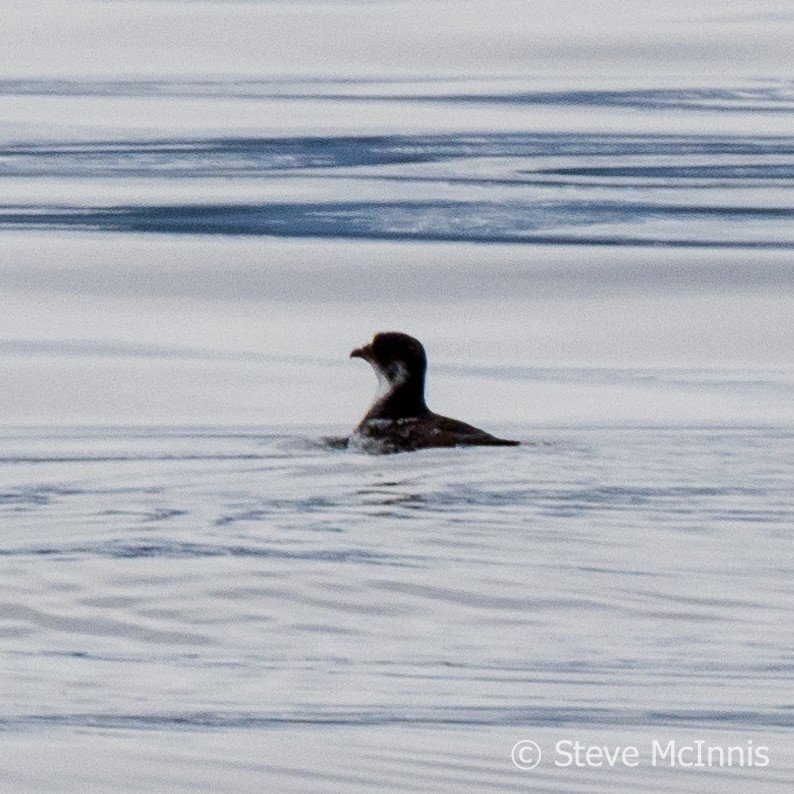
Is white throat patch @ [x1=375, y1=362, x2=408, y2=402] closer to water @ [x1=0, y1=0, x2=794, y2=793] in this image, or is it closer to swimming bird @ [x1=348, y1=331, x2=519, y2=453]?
swimming bird @ [x1=348, y1=331, x2=519, y2=453]

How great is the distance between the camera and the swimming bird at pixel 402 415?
1042 cm

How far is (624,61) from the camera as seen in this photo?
27.1 meters

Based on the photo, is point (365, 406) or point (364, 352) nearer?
point (364, 352)

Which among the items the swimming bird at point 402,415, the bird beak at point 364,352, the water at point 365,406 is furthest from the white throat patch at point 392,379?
the water at point 365,406

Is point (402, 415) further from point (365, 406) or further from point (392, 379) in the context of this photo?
point (365, 406)

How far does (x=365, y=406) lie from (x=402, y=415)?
2017 millimetres

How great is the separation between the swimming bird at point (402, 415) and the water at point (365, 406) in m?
0.19

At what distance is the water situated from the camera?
6344 mm

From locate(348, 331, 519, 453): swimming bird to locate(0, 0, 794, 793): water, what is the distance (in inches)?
7.6

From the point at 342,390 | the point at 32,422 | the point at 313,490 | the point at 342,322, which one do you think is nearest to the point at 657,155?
the point at 342,322

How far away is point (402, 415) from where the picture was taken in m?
11.1

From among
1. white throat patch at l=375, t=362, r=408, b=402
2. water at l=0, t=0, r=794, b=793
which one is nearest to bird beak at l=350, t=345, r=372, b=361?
white throat patch at l=375, t=362, r=408, b=402

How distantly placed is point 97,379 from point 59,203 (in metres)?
6.14

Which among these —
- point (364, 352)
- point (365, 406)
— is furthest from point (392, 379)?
point (365, 406)
